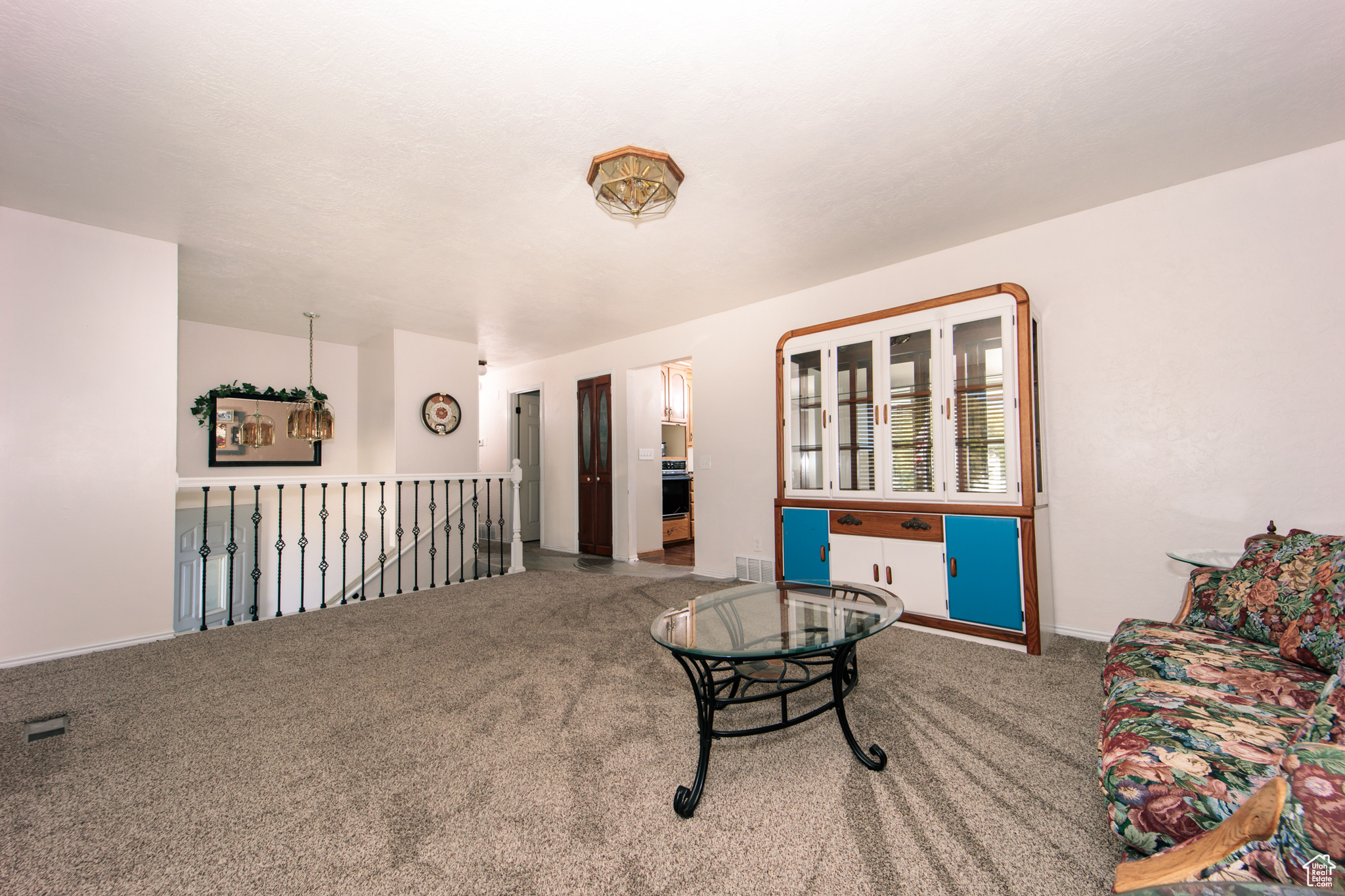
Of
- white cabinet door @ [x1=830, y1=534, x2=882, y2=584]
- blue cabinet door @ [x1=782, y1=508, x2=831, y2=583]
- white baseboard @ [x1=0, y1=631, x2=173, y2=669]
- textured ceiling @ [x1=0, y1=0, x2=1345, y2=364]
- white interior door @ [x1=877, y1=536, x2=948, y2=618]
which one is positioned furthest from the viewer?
blue cabinet door @ [x1=782, y1=508, x2=831, y2=583]

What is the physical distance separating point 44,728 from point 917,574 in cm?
418

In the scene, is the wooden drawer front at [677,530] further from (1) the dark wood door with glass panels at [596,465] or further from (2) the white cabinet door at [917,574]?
(2) the white cabinet door at [917,574]

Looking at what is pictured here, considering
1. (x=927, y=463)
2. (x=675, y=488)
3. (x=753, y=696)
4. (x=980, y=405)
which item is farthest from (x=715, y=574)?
(x=753, y=696)

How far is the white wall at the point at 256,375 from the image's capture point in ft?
16.9

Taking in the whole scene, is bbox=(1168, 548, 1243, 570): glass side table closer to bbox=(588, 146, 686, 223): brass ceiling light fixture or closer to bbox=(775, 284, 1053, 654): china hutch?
bbox=(775, 284, 1053, 654): china hutch

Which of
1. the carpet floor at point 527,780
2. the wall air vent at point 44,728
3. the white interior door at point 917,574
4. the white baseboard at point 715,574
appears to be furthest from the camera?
the white baseboard at point 715,574

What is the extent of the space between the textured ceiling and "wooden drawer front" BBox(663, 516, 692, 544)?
12.8ft

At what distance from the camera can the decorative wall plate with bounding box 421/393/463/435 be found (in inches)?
229

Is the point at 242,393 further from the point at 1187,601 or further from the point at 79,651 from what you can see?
the point at 1187,601

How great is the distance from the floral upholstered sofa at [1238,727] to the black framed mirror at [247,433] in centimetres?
636

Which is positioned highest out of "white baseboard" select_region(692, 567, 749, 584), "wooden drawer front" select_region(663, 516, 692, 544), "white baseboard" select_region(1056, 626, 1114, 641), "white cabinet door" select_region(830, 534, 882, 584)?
"white cabinet door" select_region(830, 534, 882, 584)

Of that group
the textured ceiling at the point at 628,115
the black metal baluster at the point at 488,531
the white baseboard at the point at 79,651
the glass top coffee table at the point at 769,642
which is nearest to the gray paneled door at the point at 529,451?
the black metal baluster at the point at 488,531

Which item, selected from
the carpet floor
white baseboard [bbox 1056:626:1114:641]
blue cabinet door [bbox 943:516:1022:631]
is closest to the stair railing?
the carpet floor

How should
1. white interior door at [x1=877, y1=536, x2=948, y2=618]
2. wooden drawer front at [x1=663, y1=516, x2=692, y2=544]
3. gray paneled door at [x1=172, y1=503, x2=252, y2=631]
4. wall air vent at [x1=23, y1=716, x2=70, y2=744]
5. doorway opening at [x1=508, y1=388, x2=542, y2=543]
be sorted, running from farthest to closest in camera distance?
doorway opening at [x1=508, y1=388, x2=542, y2=543], wooden drawer front at [x1=663, y1=516, x2=692, y2=544], gray paneled door at [x1=172, y1=503, x2=252, y2=631], white interior door at [x1=877, y1=536, x2=948, y2=618], wall air vent at [x1=23, y1=716, x2=70, y2=744]
